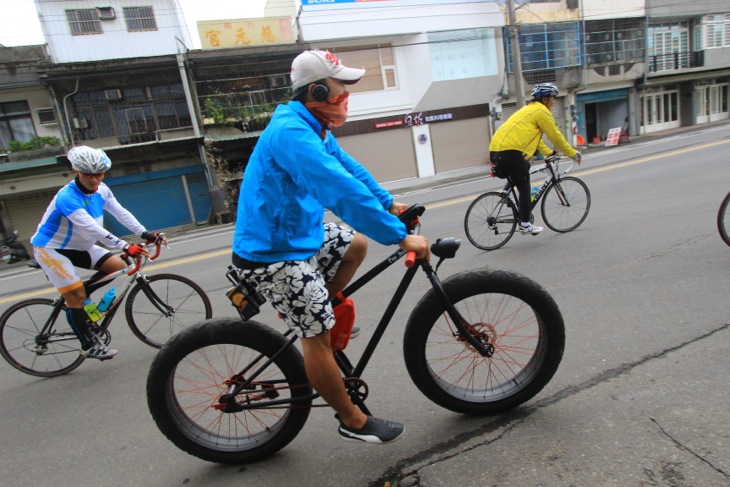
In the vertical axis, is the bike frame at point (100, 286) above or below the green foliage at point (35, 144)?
below

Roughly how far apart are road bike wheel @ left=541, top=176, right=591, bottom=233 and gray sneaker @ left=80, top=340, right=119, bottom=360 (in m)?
5.28

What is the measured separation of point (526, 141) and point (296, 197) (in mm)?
4312

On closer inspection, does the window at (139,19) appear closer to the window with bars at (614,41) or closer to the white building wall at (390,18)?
the white building wall at (390,18)

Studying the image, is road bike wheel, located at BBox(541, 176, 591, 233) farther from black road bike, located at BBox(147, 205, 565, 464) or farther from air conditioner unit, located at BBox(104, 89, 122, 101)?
air conditioner unit, located at BBox(104, 89, 122, 101)

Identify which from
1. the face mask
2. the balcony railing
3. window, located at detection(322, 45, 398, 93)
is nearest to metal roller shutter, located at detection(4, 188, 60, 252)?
window, located at detection(322, 45, 398, 93)

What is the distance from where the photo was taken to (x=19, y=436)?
293cm

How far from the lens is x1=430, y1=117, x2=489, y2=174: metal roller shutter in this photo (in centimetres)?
2214

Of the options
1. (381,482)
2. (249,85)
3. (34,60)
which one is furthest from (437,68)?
(381,482)

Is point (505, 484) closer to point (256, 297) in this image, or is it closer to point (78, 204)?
point (256, 297)

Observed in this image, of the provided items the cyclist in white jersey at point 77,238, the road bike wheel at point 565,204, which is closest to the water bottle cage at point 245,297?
the cyclist in white jersey at point 77,238

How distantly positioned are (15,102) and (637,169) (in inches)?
853

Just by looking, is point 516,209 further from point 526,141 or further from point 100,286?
point 100,286

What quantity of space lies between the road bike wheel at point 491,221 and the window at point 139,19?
18006 mm

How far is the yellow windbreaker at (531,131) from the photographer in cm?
538
